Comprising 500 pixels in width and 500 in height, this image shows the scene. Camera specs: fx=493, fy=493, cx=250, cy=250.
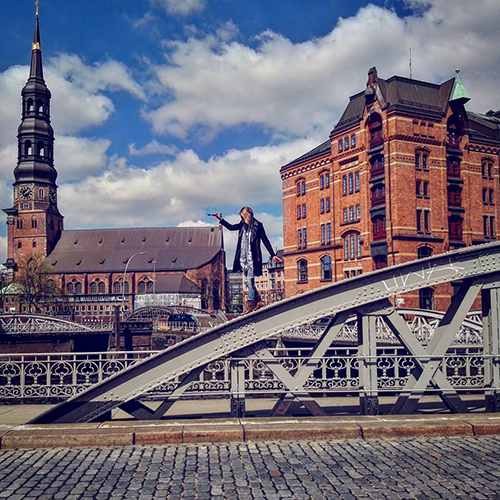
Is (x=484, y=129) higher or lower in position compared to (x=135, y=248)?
higher

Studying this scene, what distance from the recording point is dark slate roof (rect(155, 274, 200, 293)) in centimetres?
8512

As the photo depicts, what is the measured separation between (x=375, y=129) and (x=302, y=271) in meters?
14.2

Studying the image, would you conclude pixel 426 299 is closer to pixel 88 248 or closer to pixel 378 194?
pixel 378 194

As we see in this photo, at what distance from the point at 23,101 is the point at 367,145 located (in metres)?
68.3

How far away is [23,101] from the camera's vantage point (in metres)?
83.5

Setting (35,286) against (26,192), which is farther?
(26,192)

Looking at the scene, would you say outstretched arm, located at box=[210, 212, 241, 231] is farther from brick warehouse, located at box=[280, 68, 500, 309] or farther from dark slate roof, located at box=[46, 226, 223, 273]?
dark slate roof, located at box=[46, 226, 223, 273]

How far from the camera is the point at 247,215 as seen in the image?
895 centimetres

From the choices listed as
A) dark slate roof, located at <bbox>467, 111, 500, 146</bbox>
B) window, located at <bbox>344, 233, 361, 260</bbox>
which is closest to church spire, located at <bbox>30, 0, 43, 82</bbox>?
window, located at <bbox>344, 233, 361, 260</bbox>

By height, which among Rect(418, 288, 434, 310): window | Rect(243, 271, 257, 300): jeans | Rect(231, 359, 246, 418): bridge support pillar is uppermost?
Rect(243, 271, 257, 300): jeans

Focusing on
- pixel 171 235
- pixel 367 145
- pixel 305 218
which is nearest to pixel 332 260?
pixel 305 218

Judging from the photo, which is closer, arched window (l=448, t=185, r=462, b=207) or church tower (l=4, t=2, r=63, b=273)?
arched window (l=448, t=185, r=462, b=207)

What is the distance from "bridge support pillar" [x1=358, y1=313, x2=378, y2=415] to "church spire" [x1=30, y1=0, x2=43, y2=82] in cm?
9067

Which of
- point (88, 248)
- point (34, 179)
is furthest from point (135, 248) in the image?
point (34, 179)
